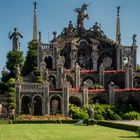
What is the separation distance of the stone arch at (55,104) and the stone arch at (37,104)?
1508mm

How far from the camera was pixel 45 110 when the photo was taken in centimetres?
6338

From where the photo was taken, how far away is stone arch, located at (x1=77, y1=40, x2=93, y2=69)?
264 ft

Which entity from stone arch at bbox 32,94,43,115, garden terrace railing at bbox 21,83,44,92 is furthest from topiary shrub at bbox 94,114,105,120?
garden terrace railing at bbox 21,83,44,92

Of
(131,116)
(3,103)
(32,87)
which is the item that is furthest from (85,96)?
(3,103)

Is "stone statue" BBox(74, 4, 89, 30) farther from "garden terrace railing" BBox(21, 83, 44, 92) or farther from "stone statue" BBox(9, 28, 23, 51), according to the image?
"garden terrace railing" BBox(21, 83, 44, 92)

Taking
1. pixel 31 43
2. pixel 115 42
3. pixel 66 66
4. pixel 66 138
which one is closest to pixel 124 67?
pixel 115 42

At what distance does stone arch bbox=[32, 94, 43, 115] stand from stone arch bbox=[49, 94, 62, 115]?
59.4 inches

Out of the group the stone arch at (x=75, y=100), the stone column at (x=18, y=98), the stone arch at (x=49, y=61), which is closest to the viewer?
the stone column at (x=18, y=98)

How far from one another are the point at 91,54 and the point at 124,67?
20.3 feet

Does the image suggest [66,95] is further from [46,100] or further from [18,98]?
[18,98]

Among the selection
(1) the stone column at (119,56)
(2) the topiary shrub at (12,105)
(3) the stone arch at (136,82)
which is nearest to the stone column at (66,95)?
(2) the topiary shrub at (12,105)

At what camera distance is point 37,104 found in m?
65.6

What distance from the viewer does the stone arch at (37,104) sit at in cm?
6431

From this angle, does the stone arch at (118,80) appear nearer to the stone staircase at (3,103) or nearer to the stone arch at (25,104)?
the stone arch at (25,104)
